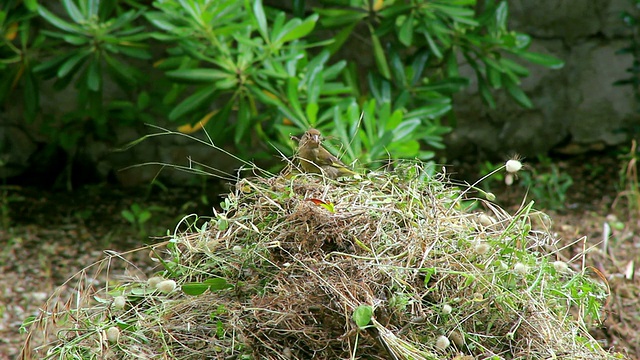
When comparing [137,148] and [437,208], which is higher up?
[437,208]

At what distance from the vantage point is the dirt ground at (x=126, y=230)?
2.80 meters

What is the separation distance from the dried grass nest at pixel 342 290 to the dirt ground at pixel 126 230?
1.34 meters

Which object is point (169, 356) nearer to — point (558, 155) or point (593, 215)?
point (593, 215)

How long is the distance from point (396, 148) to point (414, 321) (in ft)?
6.13

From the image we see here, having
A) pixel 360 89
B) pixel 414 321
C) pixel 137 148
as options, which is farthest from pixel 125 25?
pixel 414 321

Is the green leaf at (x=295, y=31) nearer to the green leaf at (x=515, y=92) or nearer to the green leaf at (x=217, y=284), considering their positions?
the green leaf at (x=515, y=92)

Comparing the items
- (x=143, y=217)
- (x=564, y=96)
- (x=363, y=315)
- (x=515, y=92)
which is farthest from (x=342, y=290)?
(x=564, y=96)

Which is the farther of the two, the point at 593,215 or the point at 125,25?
the point at 593,215

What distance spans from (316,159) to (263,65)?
1.77 metres

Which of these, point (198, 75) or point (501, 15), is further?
point (501, 15)

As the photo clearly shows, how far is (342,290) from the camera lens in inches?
47.9

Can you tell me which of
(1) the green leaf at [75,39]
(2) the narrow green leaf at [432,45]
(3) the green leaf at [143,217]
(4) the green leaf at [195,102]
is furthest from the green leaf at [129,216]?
(2) the narrow green leaf at [432,45]

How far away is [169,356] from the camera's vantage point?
1.28 m

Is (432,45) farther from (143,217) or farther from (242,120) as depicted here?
(143,217)
